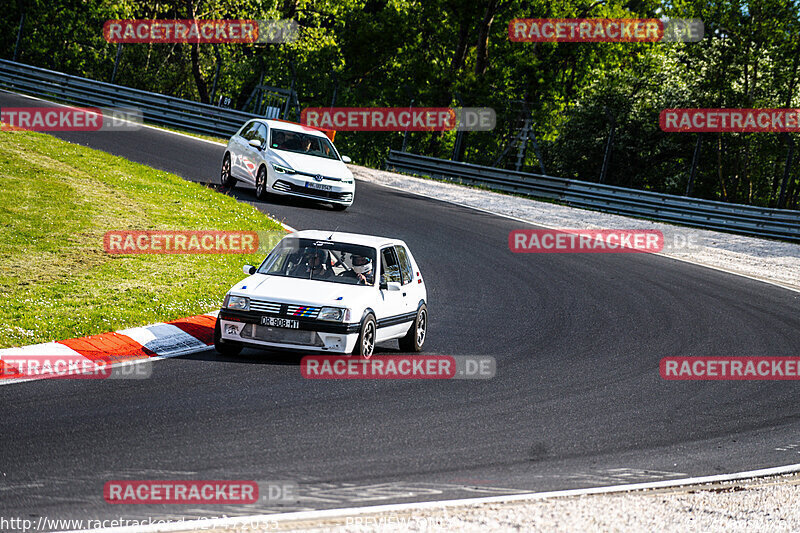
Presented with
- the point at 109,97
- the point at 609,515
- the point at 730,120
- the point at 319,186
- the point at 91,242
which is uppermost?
the point at 730,120

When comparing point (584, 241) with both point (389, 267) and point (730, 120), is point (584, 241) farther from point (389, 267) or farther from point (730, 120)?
point (730, 120)

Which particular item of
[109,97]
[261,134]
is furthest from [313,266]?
[109,97]

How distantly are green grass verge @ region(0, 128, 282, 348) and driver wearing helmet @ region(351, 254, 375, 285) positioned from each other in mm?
1962

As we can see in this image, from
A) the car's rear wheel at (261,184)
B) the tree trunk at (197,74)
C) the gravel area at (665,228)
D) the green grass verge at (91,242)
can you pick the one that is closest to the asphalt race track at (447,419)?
the green grass verge at (91,242)

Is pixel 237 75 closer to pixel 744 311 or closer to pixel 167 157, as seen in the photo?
pixel 167 157

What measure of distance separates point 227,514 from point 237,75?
35971mm

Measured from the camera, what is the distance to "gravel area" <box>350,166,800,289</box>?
776 inches

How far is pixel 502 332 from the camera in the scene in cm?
1223

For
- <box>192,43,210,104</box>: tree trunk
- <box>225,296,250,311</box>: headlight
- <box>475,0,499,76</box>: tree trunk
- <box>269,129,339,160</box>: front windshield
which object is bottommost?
<box>225,296,250,311</box>: headlight

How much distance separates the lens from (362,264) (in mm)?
10703

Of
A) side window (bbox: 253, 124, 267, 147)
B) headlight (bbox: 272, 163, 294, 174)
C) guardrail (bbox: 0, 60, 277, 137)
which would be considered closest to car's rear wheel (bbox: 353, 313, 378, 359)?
headlight (bbox: 272, 163, 294, 174)

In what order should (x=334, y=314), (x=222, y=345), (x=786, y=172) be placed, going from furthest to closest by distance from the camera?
1. (x=786, y=172)
2. (x=222, y=345)
3. (x=334, y=314)

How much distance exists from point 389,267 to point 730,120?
2244 centimetres

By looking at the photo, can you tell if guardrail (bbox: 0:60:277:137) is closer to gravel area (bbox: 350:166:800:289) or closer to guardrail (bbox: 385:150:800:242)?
gravel area (bbox: 350:166:800:289)
